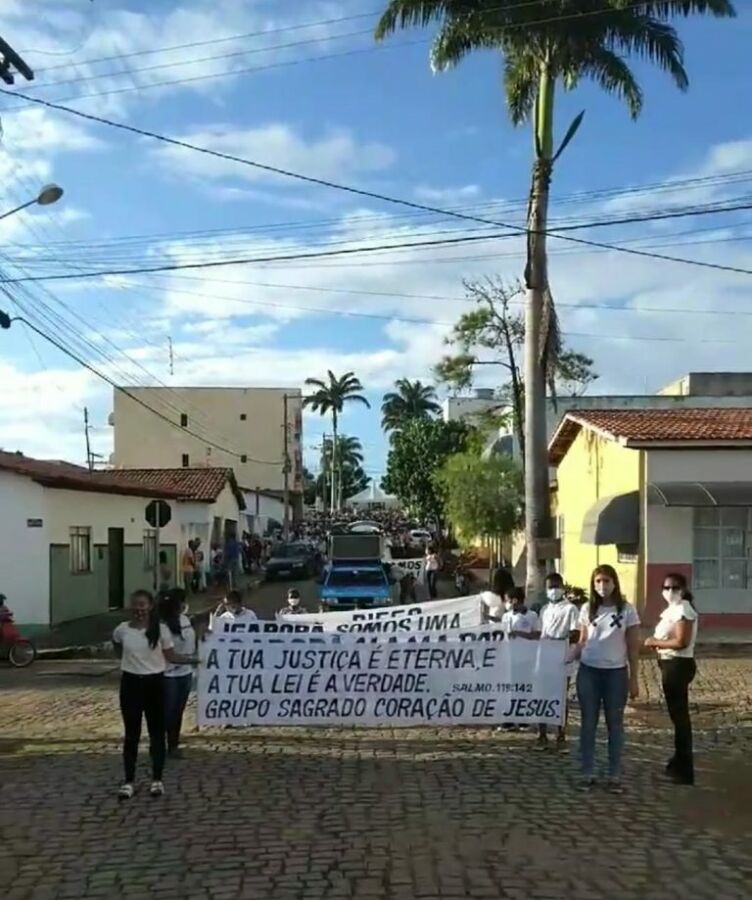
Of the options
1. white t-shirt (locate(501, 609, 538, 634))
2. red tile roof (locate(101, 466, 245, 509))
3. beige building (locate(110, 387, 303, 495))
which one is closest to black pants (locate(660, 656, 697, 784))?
white t-shirt (locate(501, 609, 538, 634))

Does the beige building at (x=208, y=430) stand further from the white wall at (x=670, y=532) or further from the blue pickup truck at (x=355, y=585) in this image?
the white wall at (x=670, y=532)

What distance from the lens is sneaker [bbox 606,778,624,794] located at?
337 inches

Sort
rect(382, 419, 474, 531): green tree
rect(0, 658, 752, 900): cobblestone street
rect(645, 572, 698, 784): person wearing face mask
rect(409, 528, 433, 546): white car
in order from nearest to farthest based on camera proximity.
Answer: rect(0, 658, 752, 900): cobblestone street → rect(645, 572, 698, 784): person wearing face mask → rect(409, 528, 433, 546): white car → rect(382, 419, 474, 531): green tree

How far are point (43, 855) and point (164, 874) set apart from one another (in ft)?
3.26

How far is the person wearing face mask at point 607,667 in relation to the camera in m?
8.62

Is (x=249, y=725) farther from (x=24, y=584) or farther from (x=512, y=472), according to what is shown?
(x=512, y=472)

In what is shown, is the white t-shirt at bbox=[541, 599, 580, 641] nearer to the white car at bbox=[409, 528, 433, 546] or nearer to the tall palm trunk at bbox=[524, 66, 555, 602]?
the tall palm trunk at bbox=[524, 66, 555, 602]

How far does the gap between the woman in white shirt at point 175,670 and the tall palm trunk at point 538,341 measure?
40.5 feet

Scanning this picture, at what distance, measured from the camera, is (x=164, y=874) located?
6.55 meters

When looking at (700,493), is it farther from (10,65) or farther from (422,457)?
(422,457)

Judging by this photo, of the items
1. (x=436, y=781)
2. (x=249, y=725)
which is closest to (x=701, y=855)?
(x=436, y=781)

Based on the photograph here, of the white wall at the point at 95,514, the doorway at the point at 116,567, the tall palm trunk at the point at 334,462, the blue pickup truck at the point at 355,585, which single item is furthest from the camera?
the tall palm trunk at the point at 334,462

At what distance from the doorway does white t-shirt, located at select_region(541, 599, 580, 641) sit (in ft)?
62.7

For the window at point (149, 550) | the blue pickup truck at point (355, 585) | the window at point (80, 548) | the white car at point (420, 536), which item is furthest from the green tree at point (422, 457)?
the window at point (80, 548)
